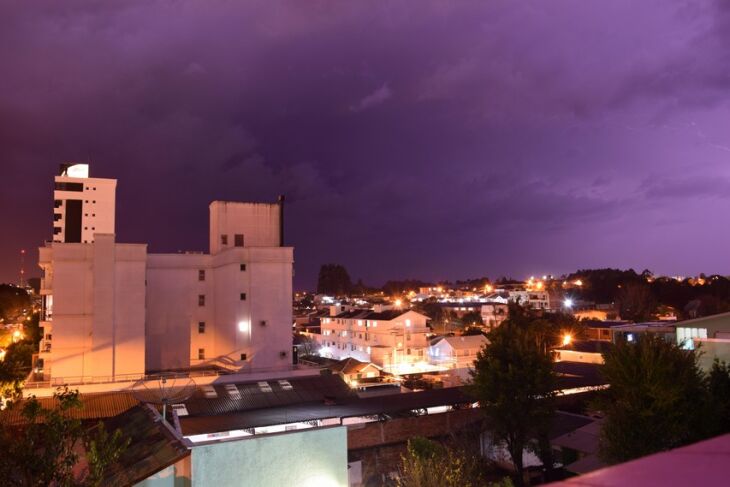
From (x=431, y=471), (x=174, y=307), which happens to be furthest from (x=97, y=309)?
(x=431, y=471)

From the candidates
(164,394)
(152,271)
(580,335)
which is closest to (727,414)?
(164,394)

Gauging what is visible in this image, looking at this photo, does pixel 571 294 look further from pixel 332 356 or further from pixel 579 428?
pixel 579 428

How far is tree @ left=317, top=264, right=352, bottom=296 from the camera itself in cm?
10944

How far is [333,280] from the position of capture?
359 feet

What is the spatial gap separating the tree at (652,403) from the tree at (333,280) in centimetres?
9622

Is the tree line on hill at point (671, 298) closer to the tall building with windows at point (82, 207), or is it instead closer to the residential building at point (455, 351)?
the residential building at point (455, 351)

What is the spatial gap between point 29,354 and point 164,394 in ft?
66.4

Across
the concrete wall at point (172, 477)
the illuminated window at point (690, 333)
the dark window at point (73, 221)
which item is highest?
the dark window at point (73, 221)

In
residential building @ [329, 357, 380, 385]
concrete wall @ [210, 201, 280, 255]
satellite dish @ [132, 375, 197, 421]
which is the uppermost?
concrete wall @ [210, 201, 280, 255]

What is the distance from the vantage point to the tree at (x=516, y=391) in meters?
17.3

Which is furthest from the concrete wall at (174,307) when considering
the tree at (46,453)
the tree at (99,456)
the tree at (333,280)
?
the tree at (333,280)

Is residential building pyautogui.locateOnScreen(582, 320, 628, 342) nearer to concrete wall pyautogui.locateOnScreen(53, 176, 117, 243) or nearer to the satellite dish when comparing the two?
the satellite dish

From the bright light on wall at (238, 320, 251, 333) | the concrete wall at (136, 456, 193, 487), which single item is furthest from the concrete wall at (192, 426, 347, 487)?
the bright light on wall at (238, 320, 251, 333)

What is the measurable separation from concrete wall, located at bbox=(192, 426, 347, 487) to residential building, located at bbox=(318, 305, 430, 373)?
98.6 ft
